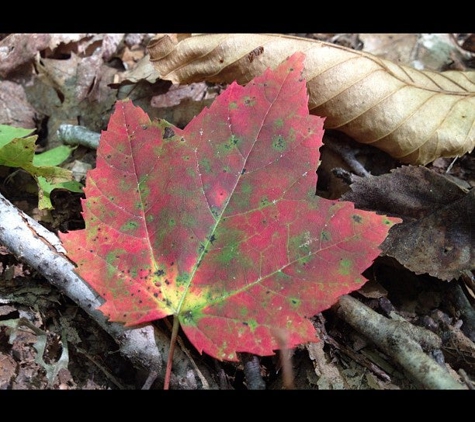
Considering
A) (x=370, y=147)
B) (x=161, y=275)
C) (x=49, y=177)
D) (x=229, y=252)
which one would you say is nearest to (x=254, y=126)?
(x=229, y=252)

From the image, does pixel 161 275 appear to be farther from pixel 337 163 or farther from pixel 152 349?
pixel 337 163

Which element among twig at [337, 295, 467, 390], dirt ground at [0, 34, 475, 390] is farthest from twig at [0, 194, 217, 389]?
twig at [337, 295, 467, 390]

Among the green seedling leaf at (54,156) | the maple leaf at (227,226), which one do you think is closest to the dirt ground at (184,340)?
the green seedling leaf at (54,156)

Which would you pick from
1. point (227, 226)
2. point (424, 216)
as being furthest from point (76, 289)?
point (424, 216)

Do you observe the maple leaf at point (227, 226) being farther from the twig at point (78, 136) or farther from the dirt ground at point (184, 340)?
the twig at point (78, 136)

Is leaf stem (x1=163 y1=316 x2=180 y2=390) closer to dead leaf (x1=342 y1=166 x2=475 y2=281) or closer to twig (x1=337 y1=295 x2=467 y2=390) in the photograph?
twig (x1=337 y1=295 x2=467 y2=390)
